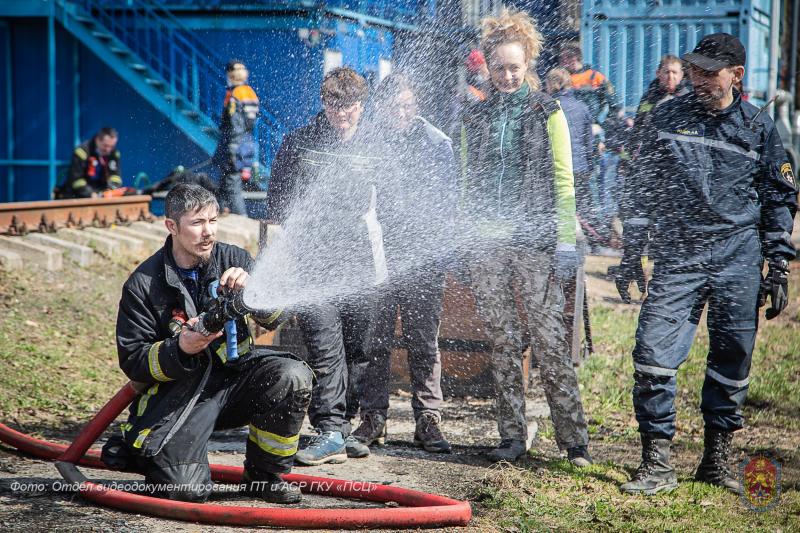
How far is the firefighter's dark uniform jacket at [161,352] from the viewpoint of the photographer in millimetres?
4293

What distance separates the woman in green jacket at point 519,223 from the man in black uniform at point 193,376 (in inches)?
51.9

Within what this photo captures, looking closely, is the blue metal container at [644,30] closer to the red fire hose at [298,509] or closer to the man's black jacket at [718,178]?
the man's black jacket at [718,178]

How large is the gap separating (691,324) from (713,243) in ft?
1.43

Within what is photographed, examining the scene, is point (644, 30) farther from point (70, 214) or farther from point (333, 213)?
point (333, 213)

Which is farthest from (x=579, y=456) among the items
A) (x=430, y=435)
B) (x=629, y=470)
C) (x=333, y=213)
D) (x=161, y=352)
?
(x=161, y=352)

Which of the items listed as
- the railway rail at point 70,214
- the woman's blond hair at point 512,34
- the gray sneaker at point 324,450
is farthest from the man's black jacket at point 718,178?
the railway rail at point 70,214

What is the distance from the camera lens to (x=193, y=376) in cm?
445

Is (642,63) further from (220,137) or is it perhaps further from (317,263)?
(317,263)

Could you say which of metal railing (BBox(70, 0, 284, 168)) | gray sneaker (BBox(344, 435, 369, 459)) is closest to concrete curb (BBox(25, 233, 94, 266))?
metal railing (BBox(70, 0, 284, 168))

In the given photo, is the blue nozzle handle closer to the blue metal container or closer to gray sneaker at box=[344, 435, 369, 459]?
gray sneaker at box=[344, 435, 369, 459]

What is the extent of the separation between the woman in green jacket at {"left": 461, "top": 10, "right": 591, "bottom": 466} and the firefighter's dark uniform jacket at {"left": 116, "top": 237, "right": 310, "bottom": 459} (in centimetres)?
141

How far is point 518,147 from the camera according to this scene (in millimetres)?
5230

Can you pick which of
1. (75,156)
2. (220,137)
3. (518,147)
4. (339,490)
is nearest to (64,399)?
(339,490)

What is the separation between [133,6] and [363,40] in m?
3.85
